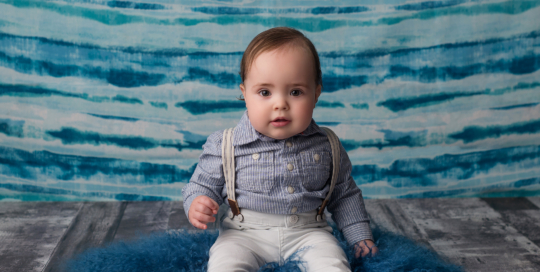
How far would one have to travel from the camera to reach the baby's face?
1.01m

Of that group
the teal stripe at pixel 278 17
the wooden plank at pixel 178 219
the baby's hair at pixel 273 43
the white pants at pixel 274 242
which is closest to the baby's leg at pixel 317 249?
the white pants at pixel 274 242

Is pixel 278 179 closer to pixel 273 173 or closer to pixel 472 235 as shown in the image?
pixel 273 173

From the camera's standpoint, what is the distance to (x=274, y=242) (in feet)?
3.60

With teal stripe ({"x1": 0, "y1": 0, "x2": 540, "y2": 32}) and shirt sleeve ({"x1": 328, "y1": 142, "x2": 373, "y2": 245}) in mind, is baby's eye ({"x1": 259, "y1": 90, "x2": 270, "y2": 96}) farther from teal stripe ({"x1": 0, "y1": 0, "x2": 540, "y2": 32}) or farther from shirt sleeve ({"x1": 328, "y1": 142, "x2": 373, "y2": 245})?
teal stripe ({"x1": 0, "y1": 0, "x2": 540, "y2": 32})

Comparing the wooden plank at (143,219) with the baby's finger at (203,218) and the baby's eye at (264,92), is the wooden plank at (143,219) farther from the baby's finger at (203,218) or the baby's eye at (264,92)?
the baby's eye at (264,92)

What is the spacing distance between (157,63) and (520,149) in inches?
53.5

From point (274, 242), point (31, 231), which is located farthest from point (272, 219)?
point (31, 231)

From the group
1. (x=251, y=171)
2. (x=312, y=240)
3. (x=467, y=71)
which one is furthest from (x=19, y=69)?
(x=467, y=71)

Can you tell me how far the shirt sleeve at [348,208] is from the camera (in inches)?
46.3

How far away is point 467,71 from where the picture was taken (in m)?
1.71

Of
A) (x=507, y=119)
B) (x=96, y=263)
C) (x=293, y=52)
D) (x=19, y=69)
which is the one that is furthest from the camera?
(x=507, y=119)

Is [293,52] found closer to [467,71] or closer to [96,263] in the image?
[96,263]

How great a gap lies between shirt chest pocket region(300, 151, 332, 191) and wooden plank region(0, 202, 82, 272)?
702mm

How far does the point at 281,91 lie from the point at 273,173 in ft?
0.63
